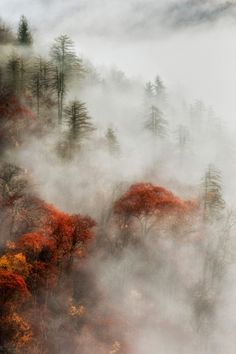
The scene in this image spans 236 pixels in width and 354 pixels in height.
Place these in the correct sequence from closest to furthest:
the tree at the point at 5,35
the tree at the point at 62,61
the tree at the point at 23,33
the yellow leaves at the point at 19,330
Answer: the yellow leaves at the point at 19,330
the tree at the point at 62,61
the tree at the point at 23,33
the tree at the point at 5,35

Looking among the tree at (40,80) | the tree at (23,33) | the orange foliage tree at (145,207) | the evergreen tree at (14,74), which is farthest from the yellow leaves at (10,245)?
the tree at (23,33)

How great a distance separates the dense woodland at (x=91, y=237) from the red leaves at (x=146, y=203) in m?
0.18

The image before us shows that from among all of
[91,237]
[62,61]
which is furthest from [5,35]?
[91,237]

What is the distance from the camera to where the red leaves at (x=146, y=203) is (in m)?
56.1

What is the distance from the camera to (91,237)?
173 feet

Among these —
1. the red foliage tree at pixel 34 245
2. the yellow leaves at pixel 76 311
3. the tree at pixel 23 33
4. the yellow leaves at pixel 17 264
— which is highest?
the tree at pixel 23 33

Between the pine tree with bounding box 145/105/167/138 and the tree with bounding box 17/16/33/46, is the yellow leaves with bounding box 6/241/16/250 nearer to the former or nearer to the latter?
the pine tree with bounding box 145/105/167/138

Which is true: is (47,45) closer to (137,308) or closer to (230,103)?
(137,308)

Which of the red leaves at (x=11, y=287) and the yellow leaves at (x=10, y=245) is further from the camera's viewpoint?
the yellow leaves at (x=10, y=245)

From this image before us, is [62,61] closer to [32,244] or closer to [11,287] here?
[32,244]

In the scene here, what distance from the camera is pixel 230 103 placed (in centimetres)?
17250

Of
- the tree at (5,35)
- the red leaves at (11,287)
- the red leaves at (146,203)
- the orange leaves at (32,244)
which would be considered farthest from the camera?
the tree at (5,35)

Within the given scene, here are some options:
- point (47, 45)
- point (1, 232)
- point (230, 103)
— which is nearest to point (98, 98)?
point (47, 45)

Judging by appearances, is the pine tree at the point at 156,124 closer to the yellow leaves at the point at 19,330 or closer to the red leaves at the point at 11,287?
the red leaves at the point at 11,287
